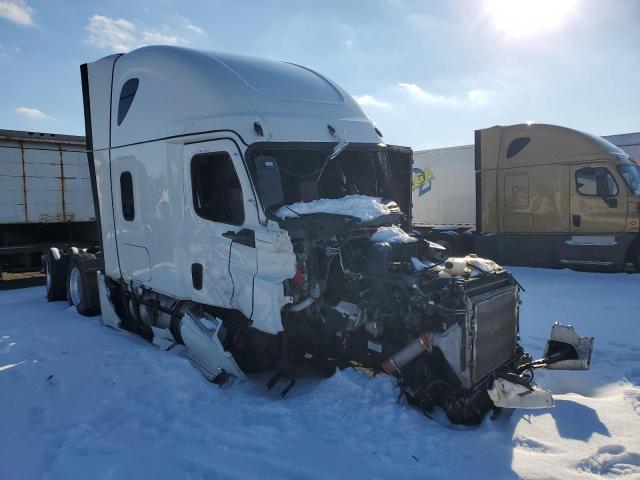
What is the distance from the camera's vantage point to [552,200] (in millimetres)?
11344

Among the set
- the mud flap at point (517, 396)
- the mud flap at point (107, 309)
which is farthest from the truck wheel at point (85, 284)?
the mud flap at point (517, 396)

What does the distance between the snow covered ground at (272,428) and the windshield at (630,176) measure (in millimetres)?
6125

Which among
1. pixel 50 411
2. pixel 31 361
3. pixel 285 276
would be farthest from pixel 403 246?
pixel 31 361

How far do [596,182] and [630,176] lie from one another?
674mm

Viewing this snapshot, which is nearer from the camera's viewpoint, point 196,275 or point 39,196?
point 196,275

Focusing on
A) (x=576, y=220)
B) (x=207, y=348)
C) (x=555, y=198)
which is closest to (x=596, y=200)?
(x=576, y=220)

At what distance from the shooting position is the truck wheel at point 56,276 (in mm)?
8977

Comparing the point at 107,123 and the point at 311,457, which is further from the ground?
the point at 107,123

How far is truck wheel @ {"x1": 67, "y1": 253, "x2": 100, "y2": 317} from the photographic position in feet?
25.5

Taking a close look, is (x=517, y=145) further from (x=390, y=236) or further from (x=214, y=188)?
(x=214, y=188)

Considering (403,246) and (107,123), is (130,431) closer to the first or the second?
(403,246)

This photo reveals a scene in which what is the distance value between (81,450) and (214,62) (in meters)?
3.73

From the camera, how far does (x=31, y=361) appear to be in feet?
18.1

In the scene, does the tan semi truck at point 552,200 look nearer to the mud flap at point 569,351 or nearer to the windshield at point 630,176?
the windshield at point 630,176
